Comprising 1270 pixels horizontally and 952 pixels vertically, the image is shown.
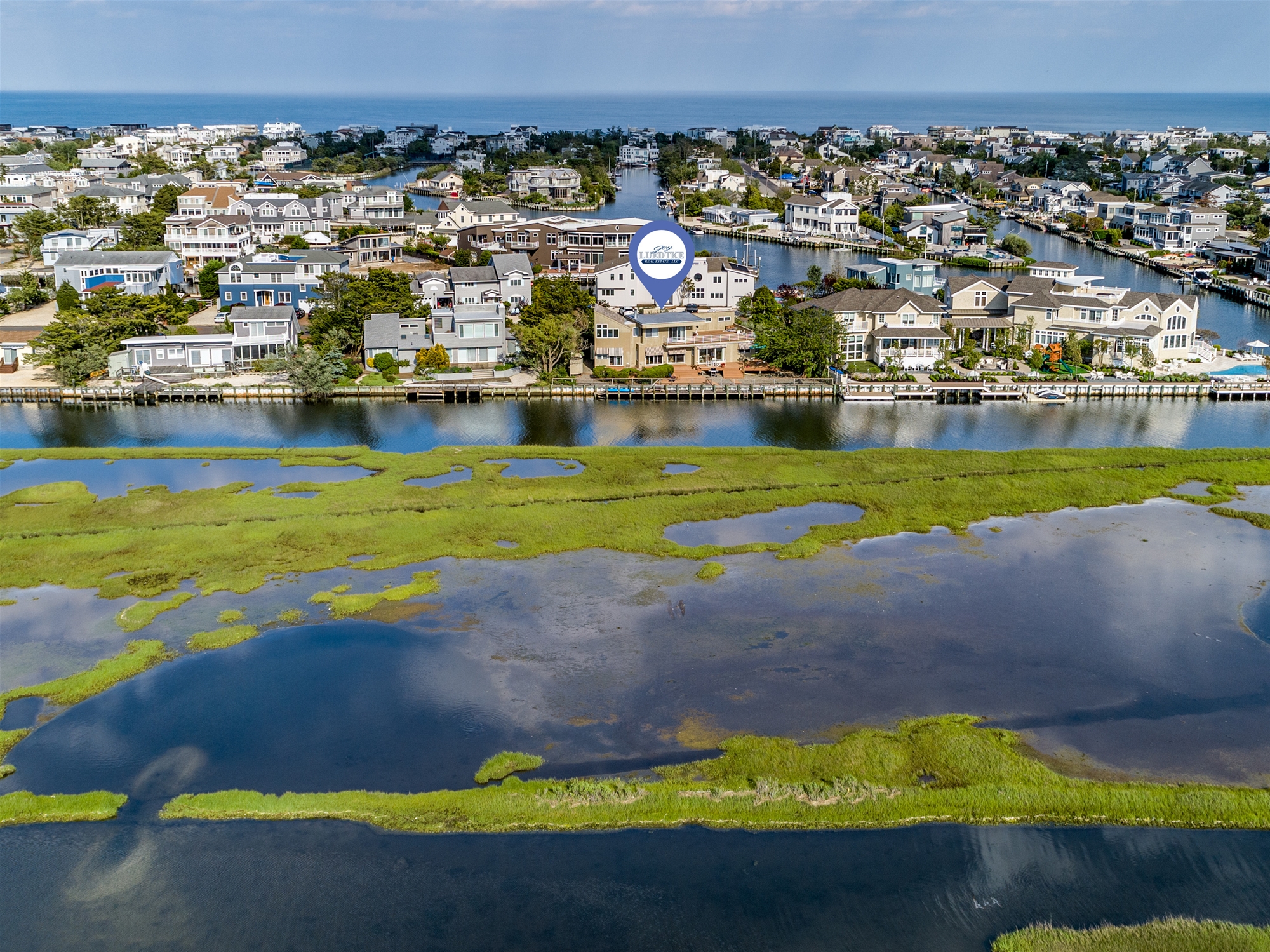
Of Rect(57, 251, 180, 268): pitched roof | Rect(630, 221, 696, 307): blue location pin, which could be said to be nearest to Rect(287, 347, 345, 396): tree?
Rect(630, 221, 696, 307): blue location pin

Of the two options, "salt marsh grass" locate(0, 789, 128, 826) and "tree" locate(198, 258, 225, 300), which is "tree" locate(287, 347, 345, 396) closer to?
"tree" locate(198, 258, 225, 300)

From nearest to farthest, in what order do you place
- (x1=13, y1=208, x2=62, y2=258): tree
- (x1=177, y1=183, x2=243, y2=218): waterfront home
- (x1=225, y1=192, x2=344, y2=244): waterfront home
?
(x1=13, y1=208, x2=62, y2=258): tree → (x1=225, y1=192, x2=344, y2=244): waterfront home → (x1=177, y1=183, x2=243, y2=218): waterfront home

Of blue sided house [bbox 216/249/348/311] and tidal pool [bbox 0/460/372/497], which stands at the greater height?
blue sided house [bbox 216/249/348/311]

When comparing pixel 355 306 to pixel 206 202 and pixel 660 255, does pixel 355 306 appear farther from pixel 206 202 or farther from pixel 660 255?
pixel 206 202

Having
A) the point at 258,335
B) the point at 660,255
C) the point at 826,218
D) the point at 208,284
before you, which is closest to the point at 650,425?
the point at 660,255

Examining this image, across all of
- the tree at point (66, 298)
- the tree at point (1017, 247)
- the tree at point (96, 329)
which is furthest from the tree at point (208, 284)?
the tree at point (1017, 247)

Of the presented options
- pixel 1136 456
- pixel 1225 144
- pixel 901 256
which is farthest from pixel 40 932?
pixel 1225 144
